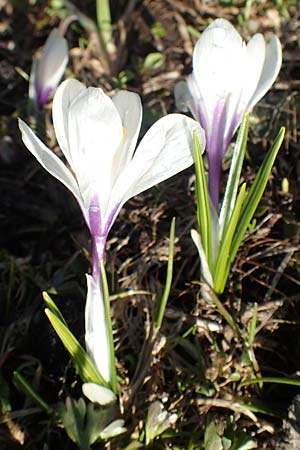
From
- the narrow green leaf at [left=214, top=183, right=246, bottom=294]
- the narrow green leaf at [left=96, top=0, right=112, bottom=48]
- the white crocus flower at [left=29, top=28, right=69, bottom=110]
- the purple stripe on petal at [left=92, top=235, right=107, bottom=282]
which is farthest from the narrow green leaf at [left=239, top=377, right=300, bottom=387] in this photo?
the narrow green leaf at [left=96, top=0, right=112, bottom=48]

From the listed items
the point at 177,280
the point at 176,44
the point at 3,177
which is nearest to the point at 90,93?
the point at 177,280

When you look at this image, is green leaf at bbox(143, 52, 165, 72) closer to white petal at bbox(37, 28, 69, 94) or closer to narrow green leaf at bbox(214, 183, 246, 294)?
white petal at bbox(37, 28, 69, 94)

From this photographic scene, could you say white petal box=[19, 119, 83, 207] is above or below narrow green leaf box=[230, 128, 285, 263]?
above

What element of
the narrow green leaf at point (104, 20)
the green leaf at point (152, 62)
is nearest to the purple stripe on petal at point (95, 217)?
the green leaf at point (152, 62)

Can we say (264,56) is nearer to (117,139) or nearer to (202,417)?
(117,139)

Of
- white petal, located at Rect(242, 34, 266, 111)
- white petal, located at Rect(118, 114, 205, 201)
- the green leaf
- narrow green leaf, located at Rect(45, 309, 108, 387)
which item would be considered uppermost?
white petal, located at Rect(242, 34, 266, 111)

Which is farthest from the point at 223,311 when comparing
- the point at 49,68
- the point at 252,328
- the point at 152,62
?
the point at 152,62
